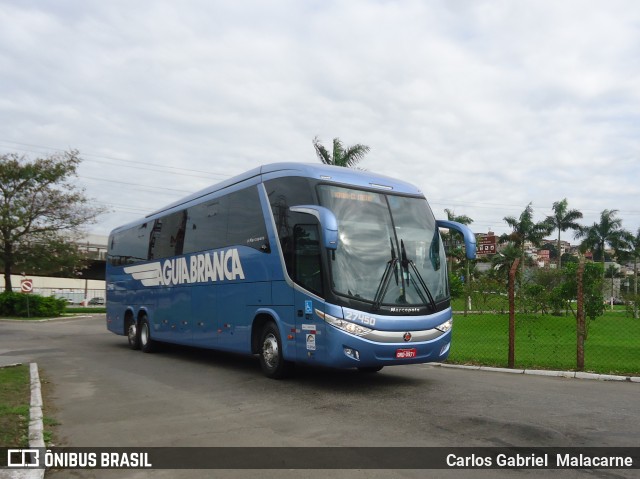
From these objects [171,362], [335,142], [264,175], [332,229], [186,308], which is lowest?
[171,362]

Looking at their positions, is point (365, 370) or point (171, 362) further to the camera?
point (171, 362)

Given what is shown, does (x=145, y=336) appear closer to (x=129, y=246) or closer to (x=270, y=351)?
(x=129, y=246)

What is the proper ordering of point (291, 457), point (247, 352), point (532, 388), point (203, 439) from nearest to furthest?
1. point (291, 457)
2. point (203, 439)
3. point (532, 388)
4. point (247, 352)

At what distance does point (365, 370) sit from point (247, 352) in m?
2.46

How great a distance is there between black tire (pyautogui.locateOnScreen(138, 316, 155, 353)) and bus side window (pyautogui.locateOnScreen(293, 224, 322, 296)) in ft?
29.2

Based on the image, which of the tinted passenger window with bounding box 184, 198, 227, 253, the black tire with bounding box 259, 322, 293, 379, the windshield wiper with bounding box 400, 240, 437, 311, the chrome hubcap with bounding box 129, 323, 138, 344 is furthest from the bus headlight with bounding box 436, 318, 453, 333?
the chrome hubcap with bounding box 129, 323, 138, 344

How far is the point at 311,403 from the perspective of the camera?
8.84 m

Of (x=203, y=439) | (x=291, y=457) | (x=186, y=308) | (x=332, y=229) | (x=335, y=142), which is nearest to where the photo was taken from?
(x=291, y=457)

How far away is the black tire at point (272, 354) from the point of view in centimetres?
1088

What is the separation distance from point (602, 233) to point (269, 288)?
71.2 metres

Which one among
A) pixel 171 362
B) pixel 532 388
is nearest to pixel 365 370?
pixel 532 388

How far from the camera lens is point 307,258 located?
10039 mm

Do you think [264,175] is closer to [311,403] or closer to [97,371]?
[311,403]

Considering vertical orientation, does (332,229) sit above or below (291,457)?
above
